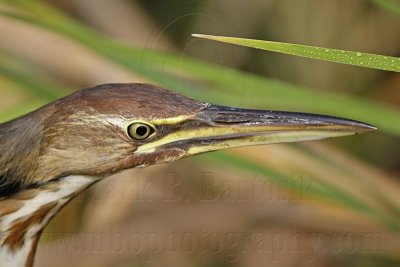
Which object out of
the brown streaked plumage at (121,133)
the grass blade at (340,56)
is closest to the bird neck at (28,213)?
the brown streaked plumage at (121,133)

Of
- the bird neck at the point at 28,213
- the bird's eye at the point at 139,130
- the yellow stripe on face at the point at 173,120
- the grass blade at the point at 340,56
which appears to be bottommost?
the bird neck at the point at 28,213

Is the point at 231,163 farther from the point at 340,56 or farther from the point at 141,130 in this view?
the point at 340,56

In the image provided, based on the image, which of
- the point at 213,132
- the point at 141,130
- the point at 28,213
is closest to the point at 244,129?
the point at 213,132

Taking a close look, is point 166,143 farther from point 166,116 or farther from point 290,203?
point 290,203

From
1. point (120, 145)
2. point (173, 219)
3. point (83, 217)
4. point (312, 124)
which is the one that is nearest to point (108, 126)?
point (120, 145)

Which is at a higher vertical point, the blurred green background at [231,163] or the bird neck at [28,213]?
the blurred green background at [231,163]

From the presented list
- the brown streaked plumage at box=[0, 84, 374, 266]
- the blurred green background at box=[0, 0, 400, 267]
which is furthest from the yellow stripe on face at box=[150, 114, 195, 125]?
the blurred green background at box=[0, 0, 400, 267]

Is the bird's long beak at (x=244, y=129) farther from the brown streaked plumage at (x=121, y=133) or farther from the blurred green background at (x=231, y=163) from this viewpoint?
the blurred green background at (x=231, y=163)

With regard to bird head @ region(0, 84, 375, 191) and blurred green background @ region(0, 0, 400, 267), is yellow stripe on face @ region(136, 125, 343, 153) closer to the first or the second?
bird head @ region(0, 84, 375, 191)
